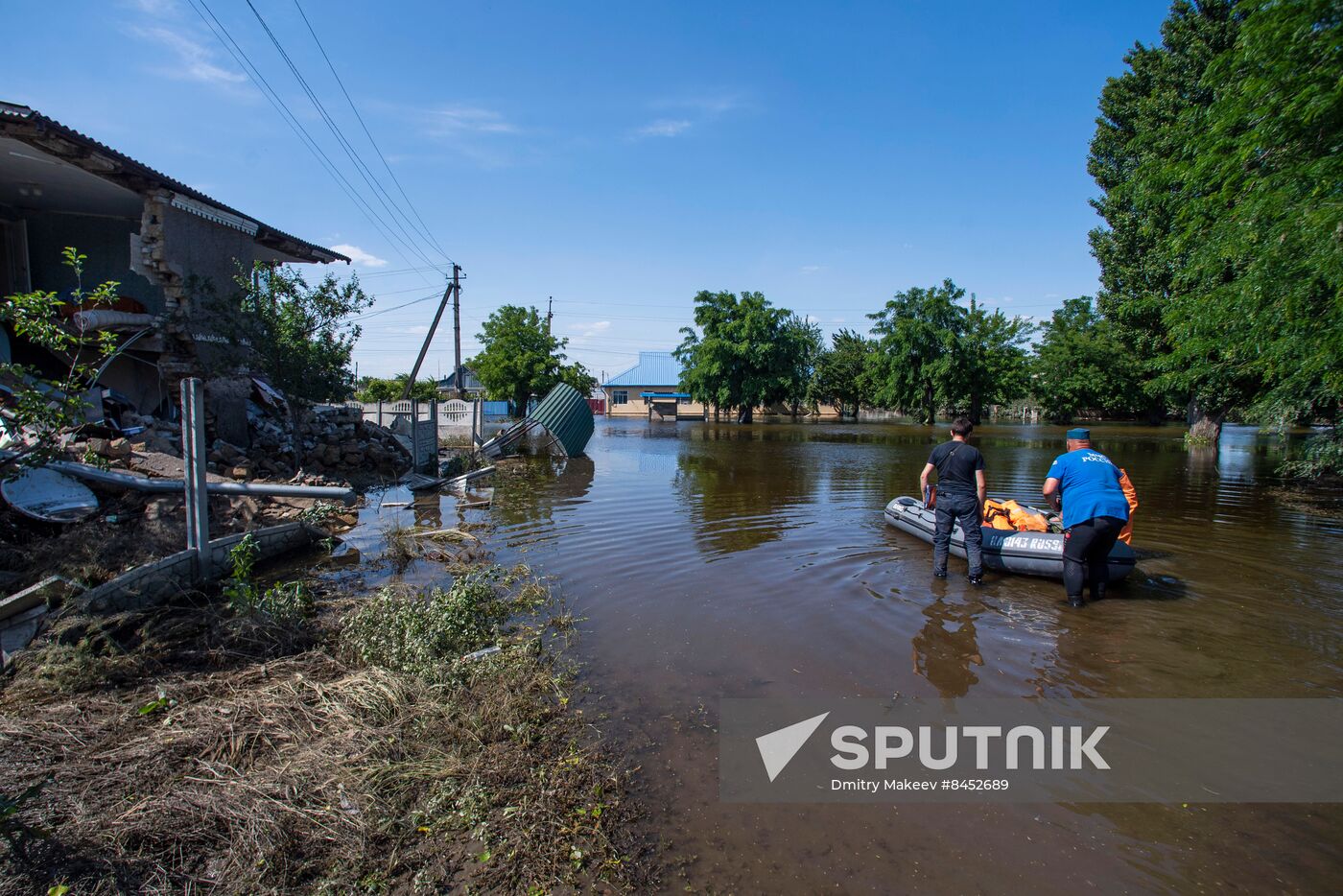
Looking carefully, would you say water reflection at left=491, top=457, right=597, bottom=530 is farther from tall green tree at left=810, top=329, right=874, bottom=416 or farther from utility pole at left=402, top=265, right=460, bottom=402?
tall green tree at left=810, top=329, right=874, bottom=416

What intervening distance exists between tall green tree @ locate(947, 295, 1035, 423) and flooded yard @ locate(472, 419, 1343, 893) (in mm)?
37473

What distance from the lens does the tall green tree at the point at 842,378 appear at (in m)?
61.7

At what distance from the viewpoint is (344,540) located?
8797 mm

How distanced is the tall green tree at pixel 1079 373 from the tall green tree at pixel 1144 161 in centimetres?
2820

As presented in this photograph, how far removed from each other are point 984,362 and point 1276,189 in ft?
142

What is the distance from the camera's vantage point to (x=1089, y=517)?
623 centimetres

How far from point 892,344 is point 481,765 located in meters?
50.1

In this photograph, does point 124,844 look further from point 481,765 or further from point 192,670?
point 192,670

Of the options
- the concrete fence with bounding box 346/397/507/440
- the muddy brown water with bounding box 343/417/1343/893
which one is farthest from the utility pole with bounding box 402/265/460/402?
the muddy brown water with bounding box 343/417/1343/893

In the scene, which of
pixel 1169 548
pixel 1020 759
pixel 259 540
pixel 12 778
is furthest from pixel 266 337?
pixel 1169 548

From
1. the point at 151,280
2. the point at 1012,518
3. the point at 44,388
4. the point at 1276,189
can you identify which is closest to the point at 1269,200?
the point at 1276,189

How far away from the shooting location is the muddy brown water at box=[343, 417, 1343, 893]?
2.92 m

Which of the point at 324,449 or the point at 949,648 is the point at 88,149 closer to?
the point at 324,449

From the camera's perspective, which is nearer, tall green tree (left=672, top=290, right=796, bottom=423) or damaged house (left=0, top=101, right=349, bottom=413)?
damaged house (left=0, top=101, right=349, bottom=413)
